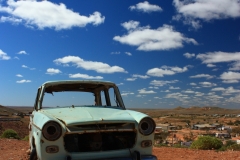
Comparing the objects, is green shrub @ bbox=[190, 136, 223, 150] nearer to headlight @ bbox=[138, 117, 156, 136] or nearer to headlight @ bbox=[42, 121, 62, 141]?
headlight @ bbox=[138, 117, 156, 136]

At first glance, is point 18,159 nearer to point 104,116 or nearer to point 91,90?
point 91,90

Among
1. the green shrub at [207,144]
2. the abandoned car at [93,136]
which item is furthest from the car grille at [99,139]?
the green shrub at [207,144]

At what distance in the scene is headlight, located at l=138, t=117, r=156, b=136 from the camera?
4.00m

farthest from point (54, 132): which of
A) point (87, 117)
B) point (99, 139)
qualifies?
point (99, 139)

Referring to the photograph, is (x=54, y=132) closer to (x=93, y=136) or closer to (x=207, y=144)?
(x=93, y=136)

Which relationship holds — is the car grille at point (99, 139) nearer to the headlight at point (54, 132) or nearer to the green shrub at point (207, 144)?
the headlight at point (54, 132)

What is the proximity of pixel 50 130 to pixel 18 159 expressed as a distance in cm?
519

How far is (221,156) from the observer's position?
8.46 meters

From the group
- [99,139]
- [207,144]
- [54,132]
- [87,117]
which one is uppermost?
[87,117]

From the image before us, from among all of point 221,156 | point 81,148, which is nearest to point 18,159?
point 81,148

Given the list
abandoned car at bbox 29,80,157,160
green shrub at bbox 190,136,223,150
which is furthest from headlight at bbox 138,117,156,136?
green shrub at bbox 190,136,223,150

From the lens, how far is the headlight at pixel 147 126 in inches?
157

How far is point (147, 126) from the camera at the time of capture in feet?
13.4

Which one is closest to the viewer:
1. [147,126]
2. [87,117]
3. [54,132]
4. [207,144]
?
[54,132]
